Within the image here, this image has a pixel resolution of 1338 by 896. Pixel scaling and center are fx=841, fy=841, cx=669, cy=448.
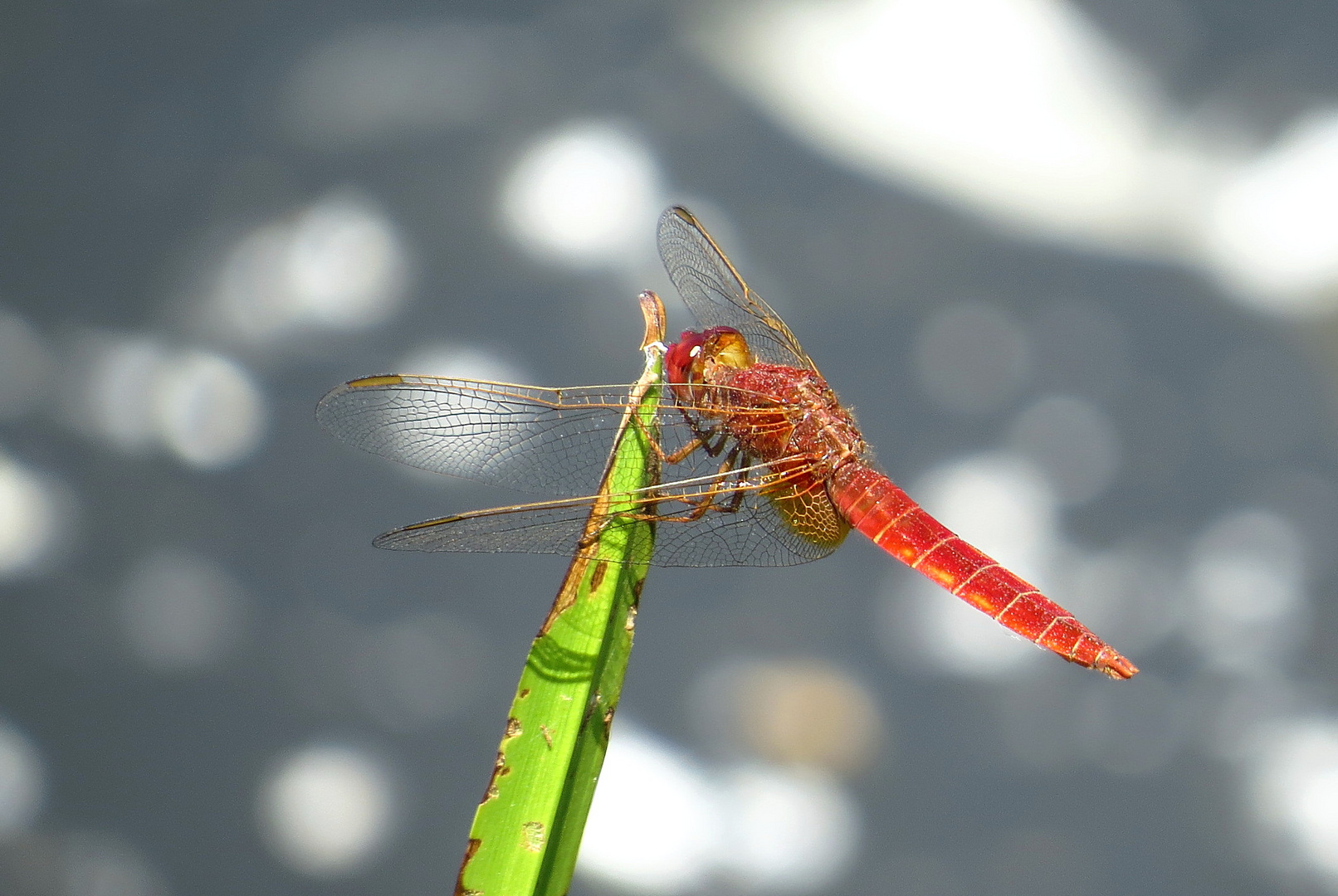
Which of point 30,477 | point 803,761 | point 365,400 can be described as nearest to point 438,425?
point 365,400

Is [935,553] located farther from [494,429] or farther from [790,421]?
[494,429]

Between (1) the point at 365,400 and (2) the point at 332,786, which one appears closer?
(1) the point at 365,400

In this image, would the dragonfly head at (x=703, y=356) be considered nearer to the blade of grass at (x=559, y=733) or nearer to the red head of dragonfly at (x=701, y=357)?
the red head of dragonfly at (x=701, y=357)

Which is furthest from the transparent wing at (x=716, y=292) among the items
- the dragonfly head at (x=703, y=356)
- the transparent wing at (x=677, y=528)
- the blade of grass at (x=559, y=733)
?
the blade of grass at (x=559, y=733)

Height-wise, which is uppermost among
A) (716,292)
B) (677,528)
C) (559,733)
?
(716,292)

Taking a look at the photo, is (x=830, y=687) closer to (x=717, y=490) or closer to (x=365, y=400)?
(x=717, y=490)

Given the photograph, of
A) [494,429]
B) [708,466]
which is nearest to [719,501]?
A: [708,466]

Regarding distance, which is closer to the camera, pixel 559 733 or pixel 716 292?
pixel 559 733

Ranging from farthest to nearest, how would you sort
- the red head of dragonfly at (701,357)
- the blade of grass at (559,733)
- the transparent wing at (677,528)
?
the red head of dragonfly at (701,357) → the transparent wing at (677,528) → the blade of grass at (559,733)
